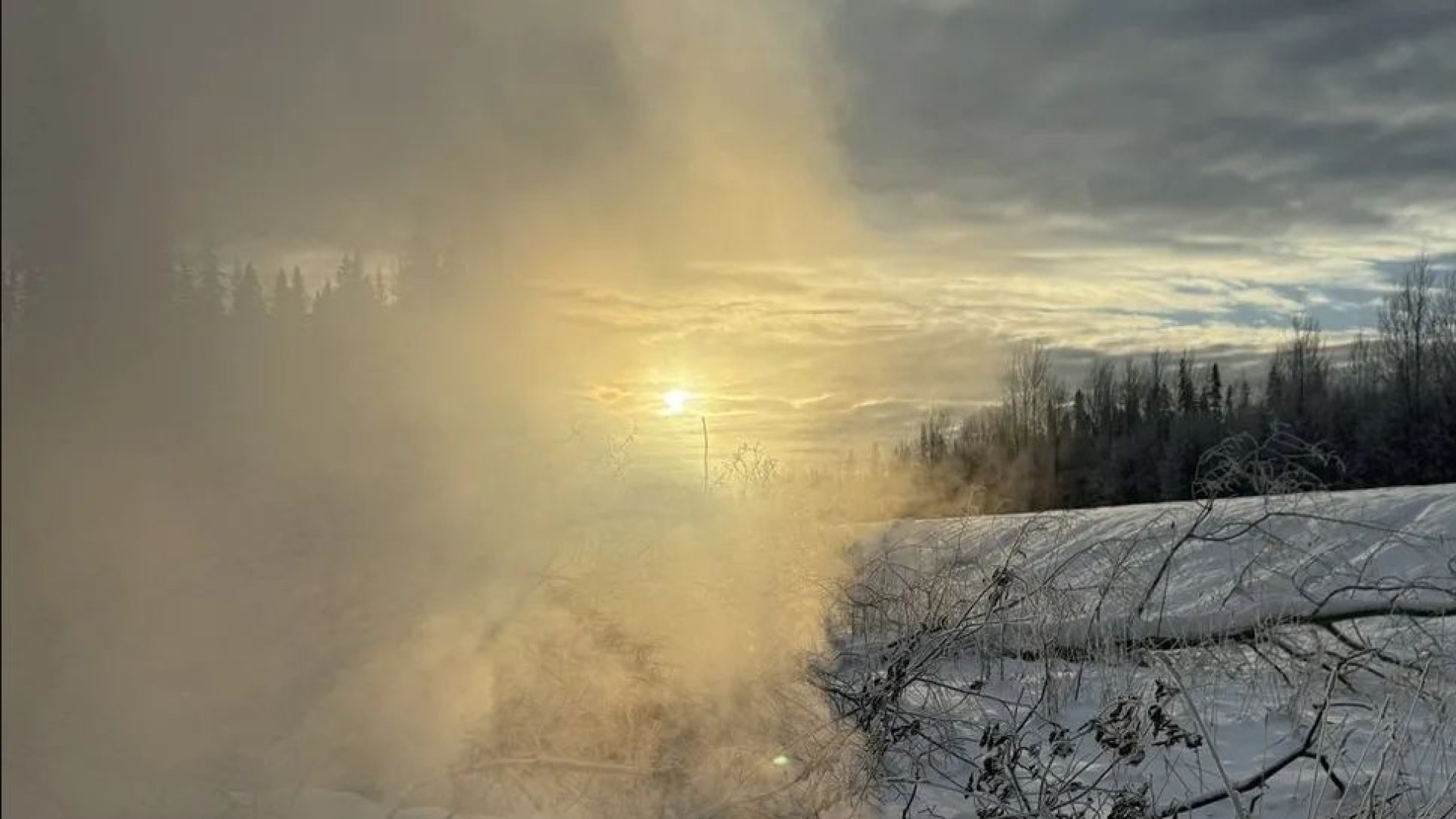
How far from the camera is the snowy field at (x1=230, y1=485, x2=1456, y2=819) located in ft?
14.7

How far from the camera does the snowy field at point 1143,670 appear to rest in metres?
4.48

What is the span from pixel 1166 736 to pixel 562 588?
267 cm

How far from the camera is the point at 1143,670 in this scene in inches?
275

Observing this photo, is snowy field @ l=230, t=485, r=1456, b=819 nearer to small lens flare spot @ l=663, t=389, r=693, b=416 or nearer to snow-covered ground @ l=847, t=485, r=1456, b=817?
snow-covered ground @ l=847, t=485, r=1456, b=817

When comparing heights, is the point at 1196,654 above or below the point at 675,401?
below

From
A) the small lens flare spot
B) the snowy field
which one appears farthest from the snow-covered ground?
the small lens flare spot

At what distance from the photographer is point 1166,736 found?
4.72 metres

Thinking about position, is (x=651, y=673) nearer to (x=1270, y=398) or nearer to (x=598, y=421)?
(x=598, y=421)

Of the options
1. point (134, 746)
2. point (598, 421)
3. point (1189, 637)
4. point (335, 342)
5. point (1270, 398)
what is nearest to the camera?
point (134, 746)

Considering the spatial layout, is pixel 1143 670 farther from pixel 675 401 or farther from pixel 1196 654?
pixel 675 401

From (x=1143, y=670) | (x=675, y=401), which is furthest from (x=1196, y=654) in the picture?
(x=675, y=401)

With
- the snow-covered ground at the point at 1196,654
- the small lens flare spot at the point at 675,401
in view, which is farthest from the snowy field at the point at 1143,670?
the small lens flare spot at the point at 675,401

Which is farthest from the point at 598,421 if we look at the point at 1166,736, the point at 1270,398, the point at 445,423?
the point at 1270,398

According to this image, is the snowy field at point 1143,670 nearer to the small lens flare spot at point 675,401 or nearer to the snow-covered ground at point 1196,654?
the snow-covered ground at point 1196,654
